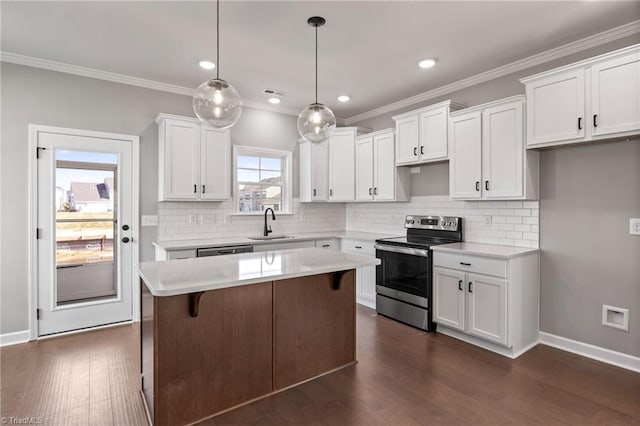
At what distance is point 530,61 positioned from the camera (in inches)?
130

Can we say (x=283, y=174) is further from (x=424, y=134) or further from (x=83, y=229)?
(x=83, y=229)

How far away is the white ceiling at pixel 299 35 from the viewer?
2.51 metres

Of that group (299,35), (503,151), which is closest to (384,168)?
(503,151)

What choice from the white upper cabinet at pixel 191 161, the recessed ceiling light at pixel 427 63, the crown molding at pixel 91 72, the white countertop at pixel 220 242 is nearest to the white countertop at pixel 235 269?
the white countertop at pixel 220 242

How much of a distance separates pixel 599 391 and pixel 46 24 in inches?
200

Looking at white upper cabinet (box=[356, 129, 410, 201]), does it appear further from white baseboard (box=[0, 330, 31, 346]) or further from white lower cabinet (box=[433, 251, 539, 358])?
white baseboard (box=[0, 330, 31, 346])

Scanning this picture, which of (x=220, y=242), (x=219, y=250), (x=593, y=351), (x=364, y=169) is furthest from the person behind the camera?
(x=364, y=169)

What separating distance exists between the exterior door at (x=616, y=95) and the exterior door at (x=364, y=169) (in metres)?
2.52

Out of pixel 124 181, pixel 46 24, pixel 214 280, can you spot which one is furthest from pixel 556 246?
pixel 46 24

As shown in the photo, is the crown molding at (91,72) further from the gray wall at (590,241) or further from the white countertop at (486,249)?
the gray wall at (590,241)

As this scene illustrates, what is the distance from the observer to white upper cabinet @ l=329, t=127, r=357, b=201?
16.3 ft

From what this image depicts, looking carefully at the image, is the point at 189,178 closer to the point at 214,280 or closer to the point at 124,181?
the point at 124,181

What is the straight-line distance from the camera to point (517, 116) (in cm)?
314

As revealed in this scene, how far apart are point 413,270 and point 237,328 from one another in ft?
7.21
